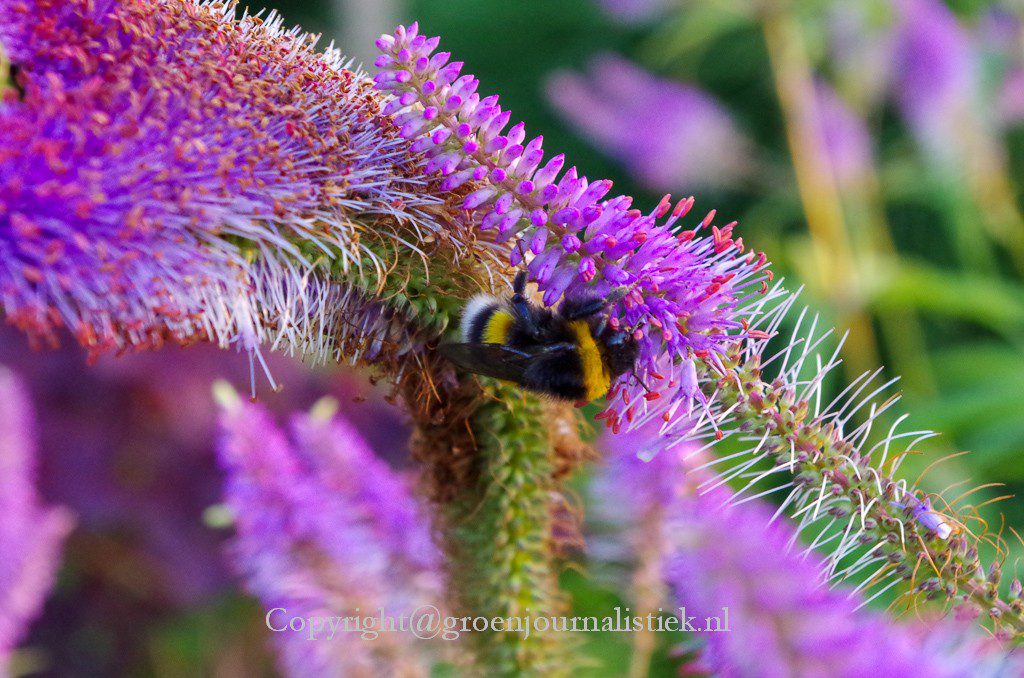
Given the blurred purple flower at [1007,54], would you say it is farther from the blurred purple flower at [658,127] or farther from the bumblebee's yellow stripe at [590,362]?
the bumblebee's yellow stripe at [590,362]

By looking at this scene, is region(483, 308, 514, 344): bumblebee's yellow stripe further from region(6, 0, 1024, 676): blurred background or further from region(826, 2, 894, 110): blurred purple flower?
region(826, 2, 894, 110): blurred purple flower

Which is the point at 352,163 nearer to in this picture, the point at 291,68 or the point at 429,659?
the point at 291,68

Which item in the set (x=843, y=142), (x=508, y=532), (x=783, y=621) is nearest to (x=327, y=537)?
(x=508, y=532)

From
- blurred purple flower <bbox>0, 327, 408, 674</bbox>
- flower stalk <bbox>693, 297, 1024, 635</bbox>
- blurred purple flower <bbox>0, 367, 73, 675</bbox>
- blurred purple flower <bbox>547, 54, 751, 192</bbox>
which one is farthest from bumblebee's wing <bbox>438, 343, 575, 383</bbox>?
blurred purple flower <bbox>547, 54, 751, 192</bbox>

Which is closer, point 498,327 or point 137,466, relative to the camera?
point 498,327

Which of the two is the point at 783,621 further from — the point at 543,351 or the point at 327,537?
the point at 327,537

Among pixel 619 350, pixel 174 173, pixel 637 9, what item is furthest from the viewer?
pixel 637 9

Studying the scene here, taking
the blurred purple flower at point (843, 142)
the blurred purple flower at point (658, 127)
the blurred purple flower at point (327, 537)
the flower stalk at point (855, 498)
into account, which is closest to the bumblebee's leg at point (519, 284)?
the flower stalk at point (855, 498)
